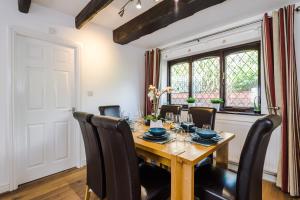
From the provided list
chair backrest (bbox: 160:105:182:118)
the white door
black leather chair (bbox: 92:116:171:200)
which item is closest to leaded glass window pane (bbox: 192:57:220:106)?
chair backrest (bbox: 160:105:182:118)

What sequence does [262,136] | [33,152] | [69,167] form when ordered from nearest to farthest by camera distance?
[262,136] → [33,152] → [69,167]

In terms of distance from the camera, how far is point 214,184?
1.28 m

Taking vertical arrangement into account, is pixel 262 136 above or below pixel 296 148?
above

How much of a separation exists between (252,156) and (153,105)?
1.40 meters

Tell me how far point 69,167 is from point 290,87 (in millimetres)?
3317

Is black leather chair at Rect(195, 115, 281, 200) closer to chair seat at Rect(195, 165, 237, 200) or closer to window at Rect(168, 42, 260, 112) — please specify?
chair seat at Rect(195, 165, 237, 200)

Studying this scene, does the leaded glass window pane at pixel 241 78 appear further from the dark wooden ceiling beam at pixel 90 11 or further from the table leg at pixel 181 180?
the dark wooden ceiling beam at pixel 90 11

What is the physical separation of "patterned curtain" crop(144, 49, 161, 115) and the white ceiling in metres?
0.58

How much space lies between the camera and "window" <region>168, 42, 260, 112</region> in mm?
2648

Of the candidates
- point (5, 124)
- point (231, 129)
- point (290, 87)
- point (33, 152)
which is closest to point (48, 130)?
point (33, 152)

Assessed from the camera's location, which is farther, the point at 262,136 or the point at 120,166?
the point at 120,166

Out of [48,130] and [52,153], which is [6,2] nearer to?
[48,130]

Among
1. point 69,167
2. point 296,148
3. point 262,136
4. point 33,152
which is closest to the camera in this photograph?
point 262,136

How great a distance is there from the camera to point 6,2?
202 centimetres
